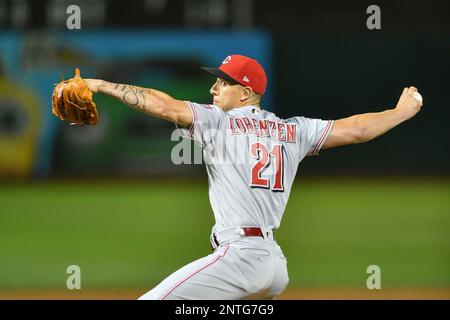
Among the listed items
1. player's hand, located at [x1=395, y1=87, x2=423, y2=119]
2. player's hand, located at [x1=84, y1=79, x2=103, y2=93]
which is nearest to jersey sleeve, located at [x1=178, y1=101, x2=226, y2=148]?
player's hand, located at [x1=84, y1=79, x2=103, y2=93]

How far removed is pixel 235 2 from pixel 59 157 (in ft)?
14.8

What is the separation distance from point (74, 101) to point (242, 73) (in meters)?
0.92

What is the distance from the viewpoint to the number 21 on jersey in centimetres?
425

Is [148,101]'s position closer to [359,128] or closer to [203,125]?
[203,125]

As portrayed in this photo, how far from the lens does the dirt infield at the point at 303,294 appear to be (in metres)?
7.77

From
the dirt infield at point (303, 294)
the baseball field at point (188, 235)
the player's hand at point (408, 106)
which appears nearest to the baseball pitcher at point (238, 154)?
the player's hand at point (408, 106)

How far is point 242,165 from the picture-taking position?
13.9ft

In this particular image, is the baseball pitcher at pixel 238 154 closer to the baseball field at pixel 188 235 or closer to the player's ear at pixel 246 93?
the player's ear at pixel 246 93

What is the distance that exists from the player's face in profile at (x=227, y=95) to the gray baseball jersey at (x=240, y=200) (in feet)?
0.32

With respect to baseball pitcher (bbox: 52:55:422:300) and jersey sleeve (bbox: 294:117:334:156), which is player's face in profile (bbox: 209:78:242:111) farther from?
jersey sleeve (bbox: 294:117:334:156)

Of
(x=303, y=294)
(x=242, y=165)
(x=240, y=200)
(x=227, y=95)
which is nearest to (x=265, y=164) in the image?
(x=242, y=165)

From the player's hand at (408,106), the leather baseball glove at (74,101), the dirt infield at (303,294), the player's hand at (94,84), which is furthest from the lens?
the dirt infield at (303,294)

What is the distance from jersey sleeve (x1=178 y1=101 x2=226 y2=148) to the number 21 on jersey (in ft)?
0.72

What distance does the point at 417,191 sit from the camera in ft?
49.0
